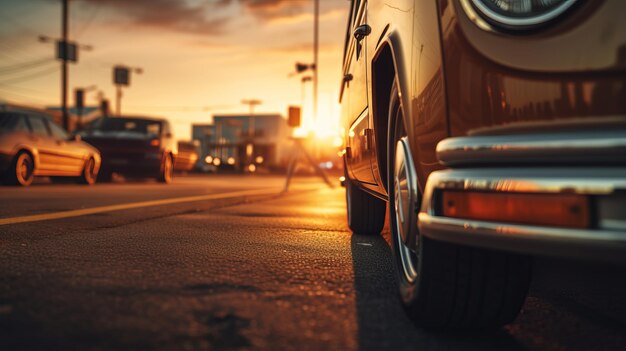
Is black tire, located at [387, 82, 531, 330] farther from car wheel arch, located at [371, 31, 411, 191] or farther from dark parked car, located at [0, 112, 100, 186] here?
dark parked car, located at [0, 112, 100, 186]

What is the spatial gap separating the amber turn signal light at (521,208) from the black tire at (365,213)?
9.65 feet

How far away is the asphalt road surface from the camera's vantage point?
1795 millimetres

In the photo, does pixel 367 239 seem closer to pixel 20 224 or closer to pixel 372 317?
pixel 372 317

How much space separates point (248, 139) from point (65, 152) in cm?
6177

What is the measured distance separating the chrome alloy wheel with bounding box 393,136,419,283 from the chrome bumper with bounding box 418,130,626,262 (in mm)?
262

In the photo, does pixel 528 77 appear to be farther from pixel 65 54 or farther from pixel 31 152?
pixel 65 54

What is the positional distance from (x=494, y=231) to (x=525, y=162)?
20 centimetres

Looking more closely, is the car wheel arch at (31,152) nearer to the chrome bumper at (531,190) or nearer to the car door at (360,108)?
the car door at (360,108)

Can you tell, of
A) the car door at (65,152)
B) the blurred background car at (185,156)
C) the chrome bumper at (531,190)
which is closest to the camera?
the chrome bumper at (531,190)

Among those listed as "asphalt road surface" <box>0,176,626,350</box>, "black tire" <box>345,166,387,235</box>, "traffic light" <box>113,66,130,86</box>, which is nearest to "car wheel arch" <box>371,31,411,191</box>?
"asphalt road surface" <box>0,176,626,350</box>

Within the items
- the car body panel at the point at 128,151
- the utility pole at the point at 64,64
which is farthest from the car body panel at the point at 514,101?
the utility pole at the point at 64,64

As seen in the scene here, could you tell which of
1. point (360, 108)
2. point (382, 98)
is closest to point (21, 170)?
point (360, 108)

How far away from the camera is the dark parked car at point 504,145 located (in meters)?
1.45

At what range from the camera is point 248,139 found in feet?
241
